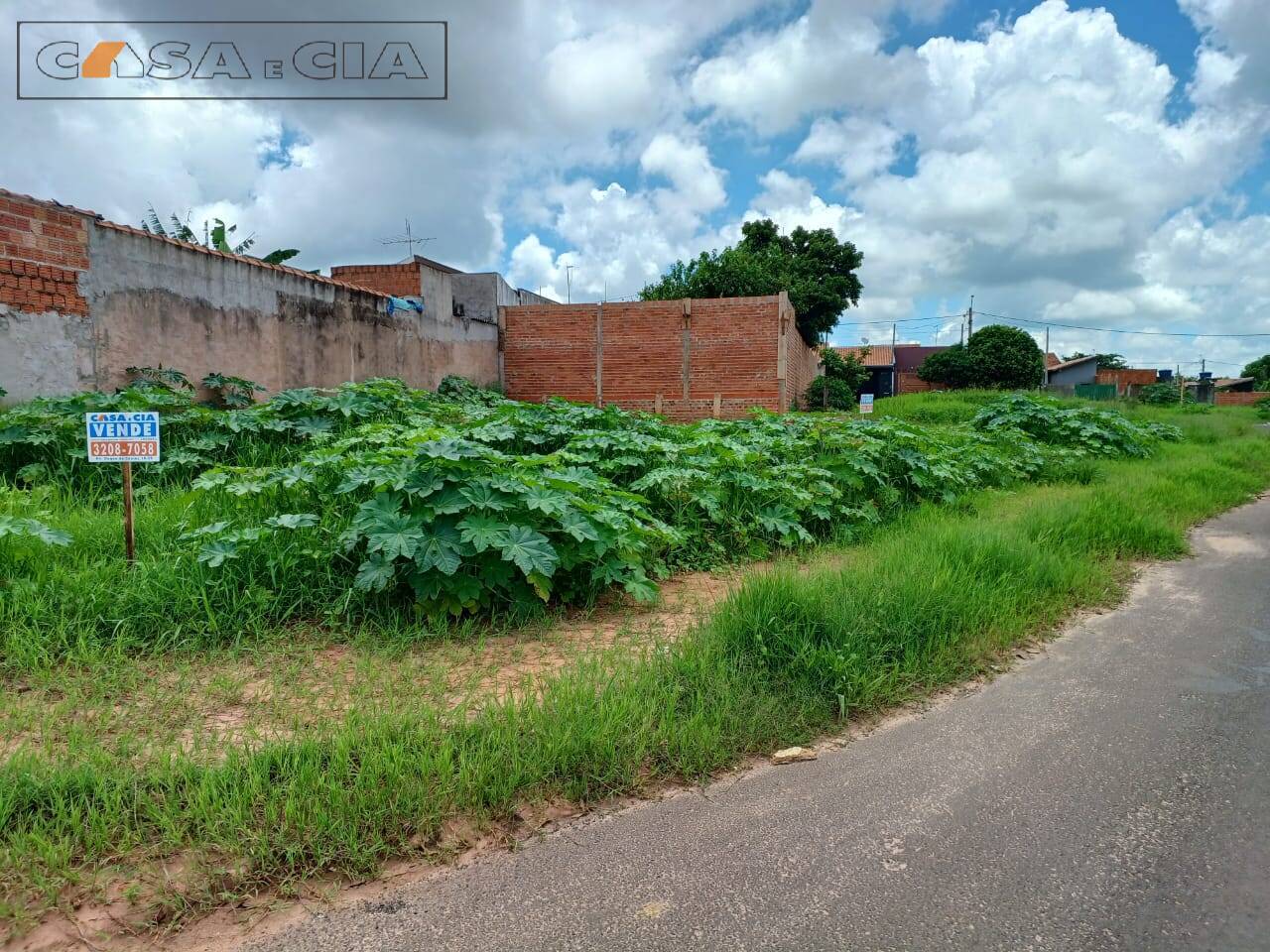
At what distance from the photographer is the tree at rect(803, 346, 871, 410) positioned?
70.6ft

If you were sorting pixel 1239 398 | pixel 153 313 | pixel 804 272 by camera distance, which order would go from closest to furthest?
pixel 153 313 < pixel 804 272 < pixel 1239 398

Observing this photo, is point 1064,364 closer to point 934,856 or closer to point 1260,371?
A: point 1260,371

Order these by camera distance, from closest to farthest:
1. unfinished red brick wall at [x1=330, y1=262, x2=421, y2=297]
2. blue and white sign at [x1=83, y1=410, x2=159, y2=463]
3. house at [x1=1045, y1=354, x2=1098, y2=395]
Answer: blue and white sign at [x1=83, y1=410, x2=159, y2=463] < unfinished red brick wall at [x1=330, y1=262, x2=421, y2=297] < house at [x1=1045, y1=354, x2=1098, y2=395]

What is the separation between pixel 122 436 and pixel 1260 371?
78.0 m

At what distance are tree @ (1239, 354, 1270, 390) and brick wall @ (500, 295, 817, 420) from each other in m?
53.7

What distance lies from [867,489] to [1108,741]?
15.2 feet

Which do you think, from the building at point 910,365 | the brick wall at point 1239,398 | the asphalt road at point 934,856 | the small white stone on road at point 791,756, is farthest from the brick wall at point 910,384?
the small white stone on road at point 791,756

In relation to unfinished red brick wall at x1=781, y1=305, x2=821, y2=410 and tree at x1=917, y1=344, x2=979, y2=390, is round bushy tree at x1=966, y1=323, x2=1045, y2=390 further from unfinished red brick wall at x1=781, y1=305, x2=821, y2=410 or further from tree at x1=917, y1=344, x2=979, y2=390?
unfinished red brick wall at x1=781, y1=305, x2=821, y2=410

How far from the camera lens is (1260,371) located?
191ft

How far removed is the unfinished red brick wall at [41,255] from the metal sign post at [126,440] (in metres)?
5.02

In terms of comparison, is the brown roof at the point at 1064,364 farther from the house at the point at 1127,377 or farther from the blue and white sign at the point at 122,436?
the blue and white sign at the point at 122,436

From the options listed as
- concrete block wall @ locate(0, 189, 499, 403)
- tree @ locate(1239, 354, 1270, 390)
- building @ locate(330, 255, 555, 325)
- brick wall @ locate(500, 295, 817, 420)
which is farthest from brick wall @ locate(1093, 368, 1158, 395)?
concrete block wall @ locate(0, 189, 499, 403)

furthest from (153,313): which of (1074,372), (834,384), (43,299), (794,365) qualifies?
(1074,372)

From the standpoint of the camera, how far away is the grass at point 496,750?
2037 millimetres
